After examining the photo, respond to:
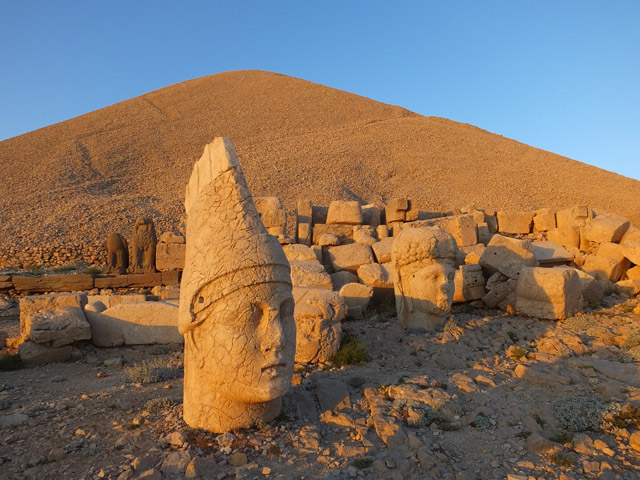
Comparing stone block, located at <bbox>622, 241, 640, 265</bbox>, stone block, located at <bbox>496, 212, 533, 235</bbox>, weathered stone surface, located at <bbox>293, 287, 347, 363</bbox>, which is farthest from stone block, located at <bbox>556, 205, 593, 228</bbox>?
weathered stone surface, located at <bbox>293, 287, 347, 363</bbox>

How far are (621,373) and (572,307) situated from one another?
2.48 m

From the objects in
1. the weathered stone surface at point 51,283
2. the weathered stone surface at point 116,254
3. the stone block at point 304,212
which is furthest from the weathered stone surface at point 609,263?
the weathered stone surface at point 51,283

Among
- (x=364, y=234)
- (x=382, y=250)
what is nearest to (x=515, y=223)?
(x=364, y=234)

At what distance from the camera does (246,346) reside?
11.8ft

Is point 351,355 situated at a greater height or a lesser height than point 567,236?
lesser

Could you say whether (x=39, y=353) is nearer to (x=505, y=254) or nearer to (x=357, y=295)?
(x=357, y=295)

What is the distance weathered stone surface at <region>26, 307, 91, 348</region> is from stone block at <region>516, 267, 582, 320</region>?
661 centimetres

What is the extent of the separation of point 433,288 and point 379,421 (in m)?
3.19

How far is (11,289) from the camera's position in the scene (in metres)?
11.8

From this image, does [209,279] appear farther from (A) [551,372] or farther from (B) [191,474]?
(A) [551,372]

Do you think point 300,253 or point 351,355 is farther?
point 300,253

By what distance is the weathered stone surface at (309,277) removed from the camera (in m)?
8.05

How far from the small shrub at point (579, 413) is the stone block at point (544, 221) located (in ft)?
31.8

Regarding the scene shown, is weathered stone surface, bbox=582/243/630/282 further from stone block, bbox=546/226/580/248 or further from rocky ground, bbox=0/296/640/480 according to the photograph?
rocky ground, bbox=0/296/640/480
